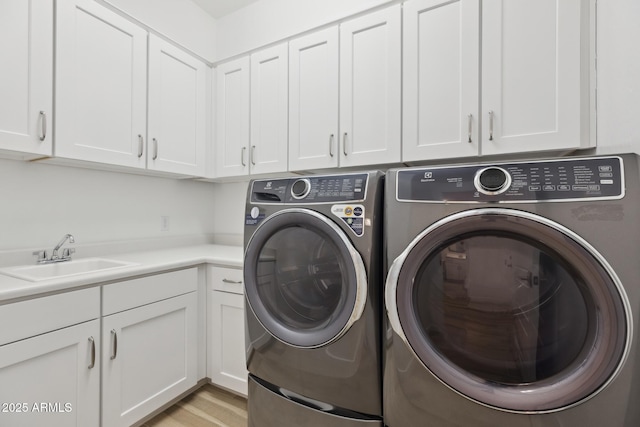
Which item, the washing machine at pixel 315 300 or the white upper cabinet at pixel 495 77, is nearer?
the washing machine at pixel 315 300

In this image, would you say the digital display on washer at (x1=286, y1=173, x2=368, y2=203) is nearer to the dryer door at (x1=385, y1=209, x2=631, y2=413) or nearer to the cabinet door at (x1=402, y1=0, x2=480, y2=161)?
the dryer door at (x1=385, y1=209, x2=631, y2=413)

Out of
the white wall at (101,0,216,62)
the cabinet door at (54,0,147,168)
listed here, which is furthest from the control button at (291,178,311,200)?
the white wall at (101,0,216,62)

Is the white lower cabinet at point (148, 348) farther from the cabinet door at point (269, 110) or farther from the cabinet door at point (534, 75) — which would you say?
the cabinet door at point (534, 75)

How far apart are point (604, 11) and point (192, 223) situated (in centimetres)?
281

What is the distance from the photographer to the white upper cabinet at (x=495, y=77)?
1287mm

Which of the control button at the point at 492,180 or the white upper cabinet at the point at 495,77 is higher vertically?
the white upper cabinet at the point at 495,77

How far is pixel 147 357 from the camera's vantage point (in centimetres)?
157

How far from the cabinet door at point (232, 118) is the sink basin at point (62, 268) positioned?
96 centimetres

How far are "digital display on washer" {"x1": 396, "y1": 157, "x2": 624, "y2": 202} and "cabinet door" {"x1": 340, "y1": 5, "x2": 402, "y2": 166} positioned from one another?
79 cm

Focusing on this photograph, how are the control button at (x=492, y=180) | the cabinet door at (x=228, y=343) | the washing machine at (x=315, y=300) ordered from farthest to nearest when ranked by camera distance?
the cabinet door at (x=228, y=343)
the washing machine at (x=315, y=300)
the control button at (x=492, y=180)

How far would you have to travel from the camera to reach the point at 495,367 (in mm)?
851

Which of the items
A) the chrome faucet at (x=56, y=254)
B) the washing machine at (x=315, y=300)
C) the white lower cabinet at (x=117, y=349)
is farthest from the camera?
the chrome faucet at (x=56, y=254)

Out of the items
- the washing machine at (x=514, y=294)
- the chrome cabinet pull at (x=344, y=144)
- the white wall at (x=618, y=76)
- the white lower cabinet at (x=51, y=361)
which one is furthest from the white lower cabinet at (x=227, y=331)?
the white wall at (x=618, y=76)

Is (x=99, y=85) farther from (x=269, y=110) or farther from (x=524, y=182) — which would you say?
(x=524, y=182)
